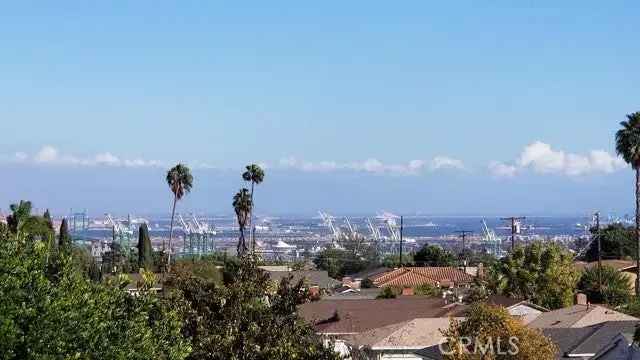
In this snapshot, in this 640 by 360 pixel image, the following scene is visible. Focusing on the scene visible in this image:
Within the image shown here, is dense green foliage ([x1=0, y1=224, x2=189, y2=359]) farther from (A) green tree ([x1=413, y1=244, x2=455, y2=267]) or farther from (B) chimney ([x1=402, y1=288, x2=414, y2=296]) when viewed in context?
(A) green tree ([x1=413, y1=244, x2=455, y2=267])

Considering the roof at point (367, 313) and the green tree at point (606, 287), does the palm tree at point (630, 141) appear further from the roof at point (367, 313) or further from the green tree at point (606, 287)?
the roof at point (367, 313)

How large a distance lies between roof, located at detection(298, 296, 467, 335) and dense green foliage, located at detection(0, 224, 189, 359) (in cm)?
2409

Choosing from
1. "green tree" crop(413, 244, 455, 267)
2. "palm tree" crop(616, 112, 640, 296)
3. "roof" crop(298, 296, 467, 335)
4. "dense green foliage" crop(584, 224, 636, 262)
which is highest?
"palm tree" crop(616, 112, 640, 296)

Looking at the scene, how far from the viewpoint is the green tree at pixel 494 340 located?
3897 centimetres

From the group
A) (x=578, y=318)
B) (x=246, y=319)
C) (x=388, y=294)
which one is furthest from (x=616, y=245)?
(x=246, y=319)

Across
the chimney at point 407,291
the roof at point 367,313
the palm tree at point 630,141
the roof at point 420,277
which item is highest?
the palm tree at point 630,141

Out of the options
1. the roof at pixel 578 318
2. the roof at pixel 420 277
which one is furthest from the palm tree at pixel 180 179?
the roof at pixel 578 318

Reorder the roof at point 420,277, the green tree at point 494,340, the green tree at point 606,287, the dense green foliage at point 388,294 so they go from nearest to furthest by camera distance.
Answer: the green tree at point 494,340, the green tree at point 606,287, the dense green foliage at point 388,294, the roof at point 420,277

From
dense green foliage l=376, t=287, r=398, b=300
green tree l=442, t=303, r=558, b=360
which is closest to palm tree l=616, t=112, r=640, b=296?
dense green foliage l=376, t=287, r=398, b=300

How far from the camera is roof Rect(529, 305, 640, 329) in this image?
49750 mm

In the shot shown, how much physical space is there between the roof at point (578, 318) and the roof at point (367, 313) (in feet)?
11.6

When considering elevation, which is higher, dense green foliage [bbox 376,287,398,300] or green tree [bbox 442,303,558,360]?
dense green foliage [bbox 376,287,398,300]

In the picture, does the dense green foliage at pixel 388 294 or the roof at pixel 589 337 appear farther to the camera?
the dense green foliage at pixel 388 294

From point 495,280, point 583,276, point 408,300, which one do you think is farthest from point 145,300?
point 583,276
